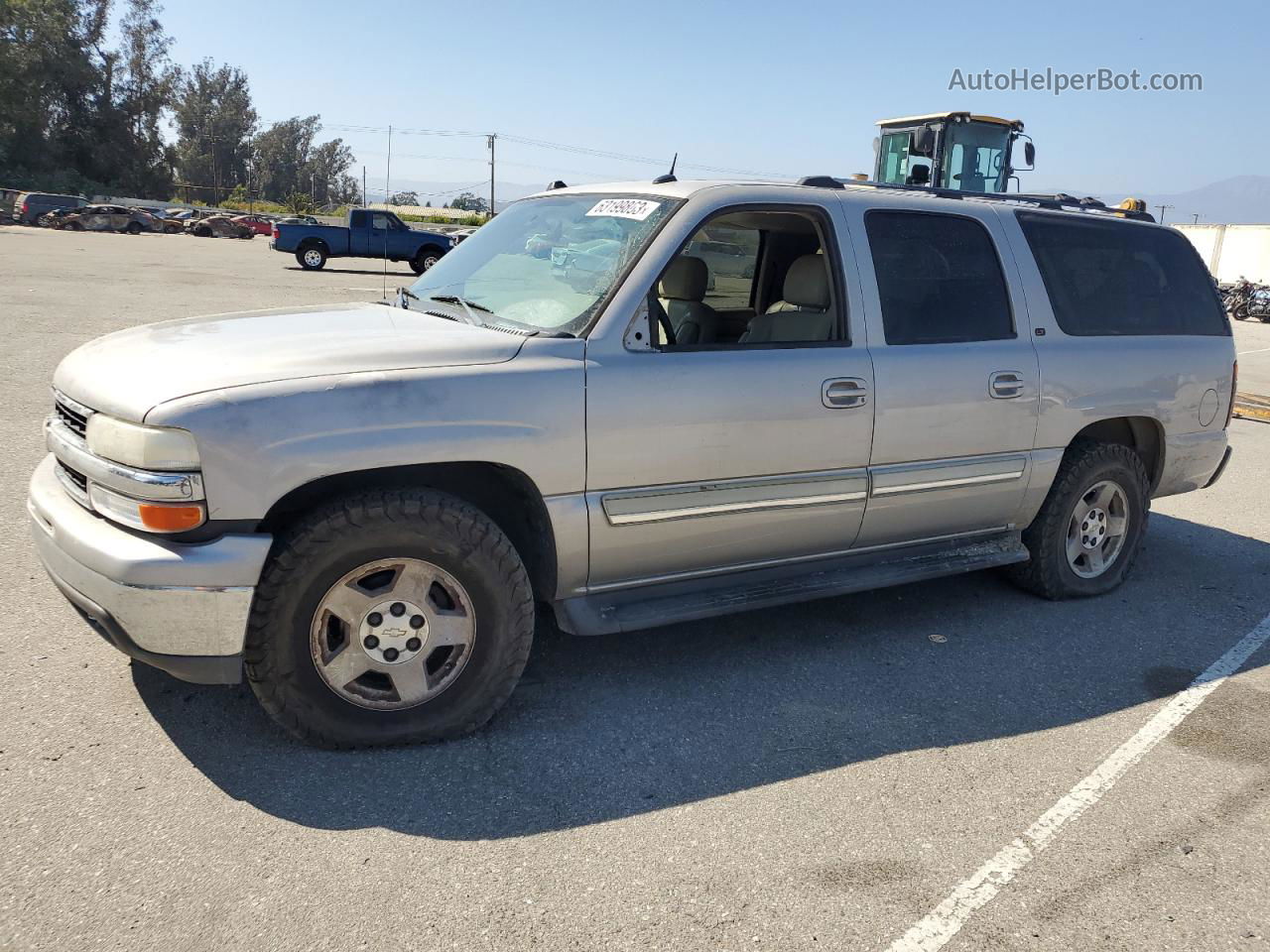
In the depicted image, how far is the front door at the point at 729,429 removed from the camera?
140 inches

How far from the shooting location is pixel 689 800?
3.14 metres

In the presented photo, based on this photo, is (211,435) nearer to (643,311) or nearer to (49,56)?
(643,311)

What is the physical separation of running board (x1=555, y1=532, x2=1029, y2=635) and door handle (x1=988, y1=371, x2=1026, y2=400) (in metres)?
0.71

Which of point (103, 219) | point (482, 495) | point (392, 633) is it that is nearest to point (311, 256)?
point (103, 219)

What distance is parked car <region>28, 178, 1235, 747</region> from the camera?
3020 mm

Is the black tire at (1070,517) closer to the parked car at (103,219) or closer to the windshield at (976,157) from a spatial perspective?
the windshield at (976,157)

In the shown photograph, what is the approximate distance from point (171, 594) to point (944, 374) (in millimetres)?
3099

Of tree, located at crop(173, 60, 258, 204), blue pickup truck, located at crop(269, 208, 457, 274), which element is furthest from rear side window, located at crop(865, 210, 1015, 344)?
tree, located at crop(173, 60, 258, 204)

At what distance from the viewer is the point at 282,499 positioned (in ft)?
10.5

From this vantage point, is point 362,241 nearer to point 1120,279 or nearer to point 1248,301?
point 1248,301

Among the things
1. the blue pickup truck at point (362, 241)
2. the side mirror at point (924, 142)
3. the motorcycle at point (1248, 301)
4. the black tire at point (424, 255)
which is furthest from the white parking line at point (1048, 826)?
the motorcycle at point (1248, 301)

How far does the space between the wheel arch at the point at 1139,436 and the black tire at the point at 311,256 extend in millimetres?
28233

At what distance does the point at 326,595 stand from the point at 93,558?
681 millimetres

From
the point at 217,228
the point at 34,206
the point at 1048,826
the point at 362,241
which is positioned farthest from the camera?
the point at 217,228
